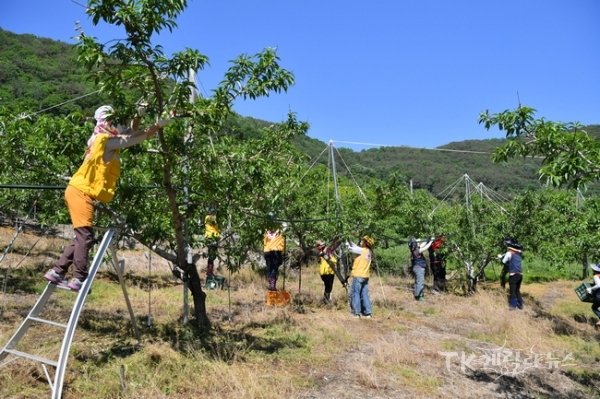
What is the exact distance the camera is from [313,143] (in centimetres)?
6156

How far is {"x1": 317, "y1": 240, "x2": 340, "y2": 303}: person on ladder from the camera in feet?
32.6

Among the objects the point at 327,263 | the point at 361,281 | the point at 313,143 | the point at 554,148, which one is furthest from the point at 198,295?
the point at 313,143

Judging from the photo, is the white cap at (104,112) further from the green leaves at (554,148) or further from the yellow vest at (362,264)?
the yellow vest at (362,264)

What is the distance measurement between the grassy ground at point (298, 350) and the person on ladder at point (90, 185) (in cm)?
108

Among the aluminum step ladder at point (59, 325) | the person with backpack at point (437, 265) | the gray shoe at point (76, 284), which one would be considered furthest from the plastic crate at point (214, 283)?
the gray shoe at point (76, 284)

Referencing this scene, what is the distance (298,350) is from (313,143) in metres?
55.8

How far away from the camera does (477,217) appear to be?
48.5ft

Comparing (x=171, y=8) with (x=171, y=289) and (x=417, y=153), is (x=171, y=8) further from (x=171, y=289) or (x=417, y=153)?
(x=417, y=153)

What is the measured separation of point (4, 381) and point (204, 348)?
7.12 ft

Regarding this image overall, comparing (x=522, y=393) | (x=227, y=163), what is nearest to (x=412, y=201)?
(x=522, y=393)

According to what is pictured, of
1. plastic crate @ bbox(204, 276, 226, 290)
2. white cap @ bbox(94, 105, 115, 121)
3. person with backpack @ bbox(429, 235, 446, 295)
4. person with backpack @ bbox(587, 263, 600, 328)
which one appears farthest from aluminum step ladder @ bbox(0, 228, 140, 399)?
person with backpack @ bbox(429, 235, 446, 295)

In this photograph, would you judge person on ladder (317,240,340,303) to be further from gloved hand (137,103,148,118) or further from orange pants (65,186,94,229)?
orange pants (65,186,94,229)

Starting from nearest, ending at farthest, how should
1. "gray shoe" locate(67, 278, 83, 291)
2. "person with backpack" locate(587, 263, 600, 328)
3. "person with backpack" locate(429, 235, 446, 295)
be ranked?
"gray shoe" locate(67, 278, 83, 291)
"person with backpack" locate(587, 263, 600, 328)
"person with backpack" locate(429, 235, 446, 295)

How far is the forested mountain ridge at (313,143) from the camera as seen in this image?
44812mm
